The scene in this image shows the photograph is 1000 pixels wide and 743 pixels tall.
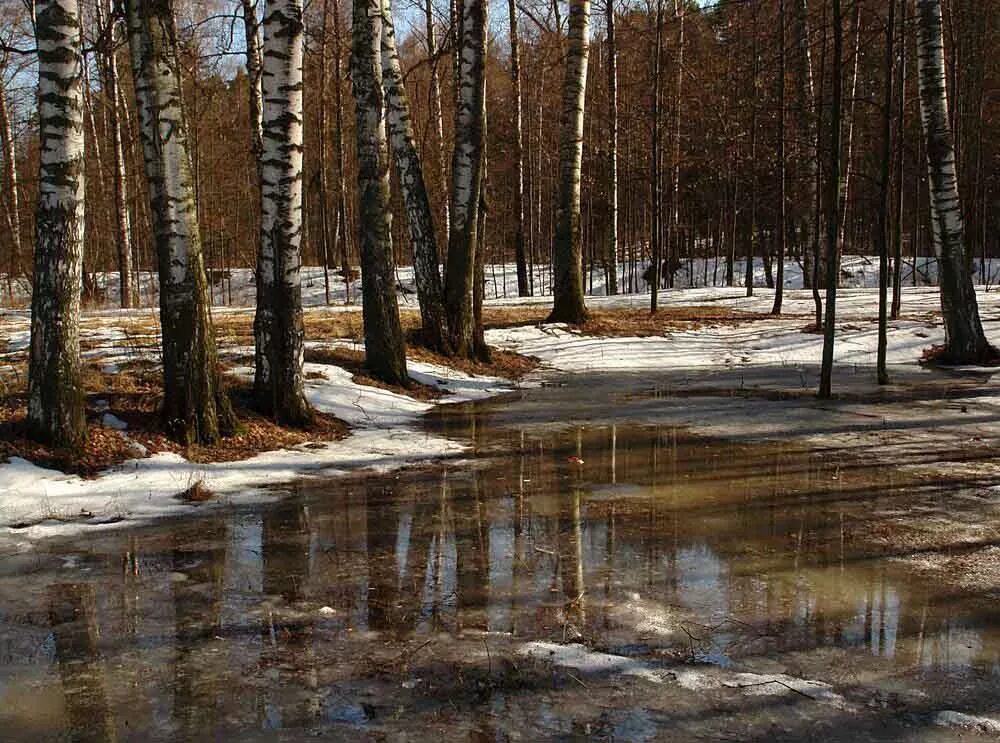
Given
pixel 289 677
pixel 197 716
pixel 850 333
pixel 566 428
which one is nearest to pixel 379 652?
pixel 289 677

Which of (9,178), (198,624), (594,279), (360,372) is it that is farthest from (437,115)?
(198,624)

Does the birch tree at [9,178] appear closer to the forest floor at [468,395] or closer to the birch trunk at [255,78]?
the forest floor at [468,395]

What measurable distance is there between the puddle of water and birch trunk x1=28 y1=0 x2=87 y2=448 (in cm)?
196

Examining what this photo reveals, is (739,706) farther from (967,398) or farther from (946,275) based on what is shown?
(946,275)

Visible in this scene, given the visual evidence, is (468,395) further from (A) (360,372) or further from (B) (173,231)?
(B) (173,231)

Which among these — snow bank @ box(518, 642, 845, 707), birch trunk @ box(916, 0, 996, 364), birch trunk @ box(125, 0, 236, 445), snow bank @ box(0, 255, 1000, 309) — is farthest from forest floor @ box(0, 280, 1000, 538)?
snow bank @ box(0, 255, 1000, 309)

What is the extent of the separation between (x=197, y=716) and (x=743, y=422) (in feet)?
27.1

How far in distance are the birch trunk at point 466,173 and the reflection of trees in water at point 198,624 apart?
871 centimetres

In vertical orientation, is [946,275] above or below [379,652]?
above

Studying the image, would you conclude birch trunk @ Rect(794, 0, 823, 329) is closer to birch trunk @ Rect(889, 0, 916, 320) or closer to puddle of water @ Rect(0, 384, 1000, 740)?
birch trunk @ Rect(889, 0, 916, 320)

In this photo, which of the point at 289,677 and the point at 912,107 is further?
the point at 912,107

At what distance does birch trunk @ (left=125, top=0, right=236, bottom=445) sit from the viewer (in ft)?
27.3

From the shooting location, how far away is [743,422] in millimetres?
10758

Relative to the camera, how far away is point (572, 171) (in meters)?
19.0
